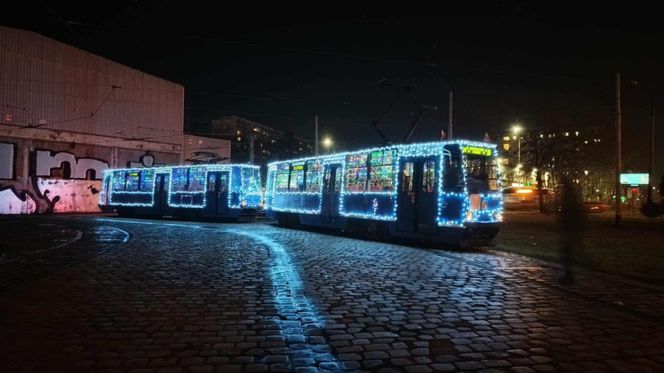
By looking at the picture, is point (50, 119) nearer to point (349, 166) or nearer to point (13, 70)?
point (13, 70)

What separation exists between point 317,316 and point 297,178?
18.3m

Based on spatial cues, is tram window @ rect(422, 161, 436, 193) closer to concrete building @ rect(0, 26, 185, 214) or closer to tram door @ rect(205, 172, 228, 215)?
tram door @ rect(205, 172, 228, 215)

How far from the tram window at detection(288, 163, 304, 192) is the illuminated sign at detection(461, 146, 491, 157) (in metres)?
10.2

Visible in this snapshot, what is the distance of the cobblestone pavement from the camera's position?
5457mm

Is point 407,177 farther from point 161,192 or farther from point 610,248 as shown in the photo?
point 161,192

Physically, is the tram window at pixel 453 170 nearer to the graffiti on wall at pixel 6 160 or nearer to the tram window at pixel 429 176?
the tram window at pixel 429 176

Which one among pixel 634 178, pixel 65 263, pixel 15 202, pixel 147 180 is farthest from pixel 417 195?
pixel 634 178

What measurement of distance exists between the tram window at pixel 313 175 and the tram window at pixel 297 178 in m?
0.58

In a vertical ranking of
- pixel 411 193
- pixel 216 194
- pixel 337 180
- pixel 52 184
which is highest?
pixel 337 180

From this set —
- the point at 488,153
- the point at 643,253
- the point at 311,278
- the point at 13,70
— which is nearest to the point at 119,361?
the point at 311,278

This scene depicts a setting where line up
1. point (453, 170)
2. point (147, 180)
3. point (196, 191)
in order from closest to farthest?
1. point (453, 170)
2. point (196, 191)
3. point (147, 180)

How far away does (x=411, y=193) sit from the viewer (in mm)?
17625

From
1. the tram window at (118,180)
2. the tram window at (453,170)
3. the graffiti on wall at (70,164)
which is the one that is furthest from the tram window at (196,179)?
the tram window at (453,170)

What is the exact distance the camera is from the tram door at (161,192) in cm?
3319
